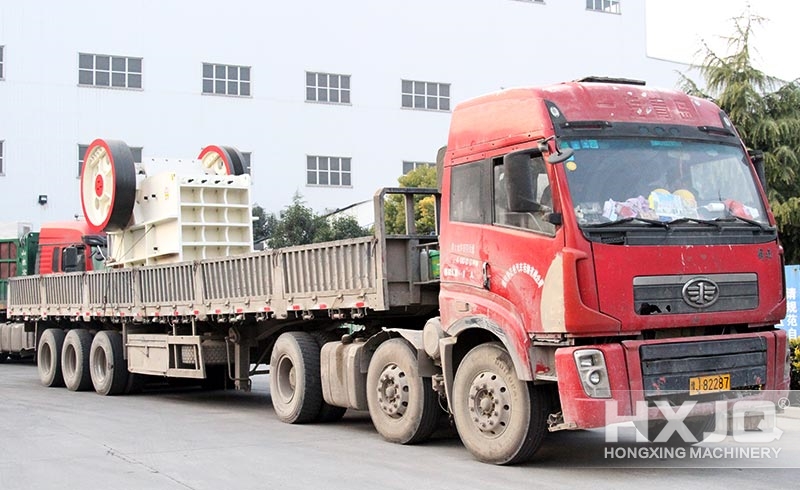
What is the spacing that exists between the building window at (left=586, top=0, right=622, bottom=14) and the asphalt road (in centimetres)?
3660

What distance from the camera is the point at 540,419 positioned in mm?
7906

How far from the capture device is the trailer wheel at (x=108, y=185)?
50.0ft

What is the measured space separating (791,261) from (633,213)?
11.0 metres

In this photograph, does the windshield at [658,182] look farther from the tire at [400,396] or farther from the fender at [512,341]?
the tire at [400,396]

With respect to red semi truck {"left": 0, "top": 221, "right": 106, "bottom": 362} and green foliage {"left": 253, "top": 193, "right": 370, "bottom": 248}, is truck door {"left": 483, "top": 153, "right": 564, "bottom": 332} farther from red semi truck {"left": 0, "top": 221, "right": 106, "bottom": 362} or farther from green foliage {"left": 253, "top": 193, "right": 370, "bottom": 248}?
green foliage {"left": 253, "top": 193, "right": 370, "bottom": 248}

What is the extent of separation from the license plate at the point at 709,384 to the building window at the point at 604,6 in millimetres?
39554

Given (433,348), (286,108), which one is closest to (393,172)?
(286,108)

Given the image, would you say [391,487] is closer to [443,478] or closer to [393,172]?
[443,478]

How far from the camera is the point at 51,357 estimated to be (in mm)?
17078

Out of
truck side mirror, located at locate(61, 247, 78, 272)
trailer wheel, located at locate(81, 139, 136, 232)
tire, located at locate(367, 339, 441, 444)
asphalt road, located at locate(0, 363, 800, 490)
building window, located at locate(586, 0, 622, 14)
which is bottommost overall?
asphalt road, located at locate(0, 363, 800, 490)

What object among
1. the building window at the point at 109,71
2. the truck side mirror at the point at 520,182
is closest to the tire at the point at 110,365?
the truck side mirror at the point at 520,182

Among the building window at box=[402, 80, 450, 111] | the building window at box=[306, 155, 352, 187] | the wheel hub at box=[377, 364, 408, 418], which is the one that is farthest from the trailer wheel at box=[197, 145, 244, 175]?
the building window at box=[402, 80, 450, 111]

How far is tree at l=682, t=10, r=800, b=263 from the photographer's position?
1689 cm

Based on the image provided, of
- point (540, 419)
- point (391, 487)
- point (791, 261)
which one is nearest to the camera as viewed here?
point (391, 487)
